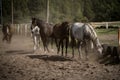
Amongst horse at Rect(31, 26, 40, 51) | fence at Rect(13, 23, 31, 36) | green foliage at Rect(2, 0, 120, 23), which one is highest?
green foliage at Rect(2, 0, 120, 23)

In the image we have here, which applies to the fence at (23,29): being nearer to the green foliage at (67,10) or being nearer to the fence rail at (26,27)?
the fence rail at (26,27)

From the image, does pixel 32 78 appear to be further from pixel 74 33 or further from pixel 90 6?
pixel 90 6

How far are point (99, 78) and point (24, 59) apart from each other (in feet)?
17.4

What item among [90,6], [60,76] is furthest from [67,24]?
[90,6]

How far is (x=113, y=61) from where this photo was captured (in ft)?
39.6

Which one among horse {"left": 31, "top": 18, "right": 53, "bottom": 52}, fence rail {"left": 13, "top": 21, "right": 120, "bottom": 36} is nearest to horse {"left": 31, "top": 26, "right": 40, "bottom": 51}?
horse {"left": 31, "top": 18, "right": 53, "bottom": 52}

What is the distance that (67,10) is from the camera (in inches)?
1982

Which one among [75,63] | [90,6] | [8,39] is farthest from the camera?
[90,6]

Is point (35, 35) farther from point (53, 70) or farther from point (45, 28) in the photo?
point (53, 70)

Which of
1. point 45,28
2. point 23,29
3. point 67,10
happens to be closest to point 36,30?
point 45,28

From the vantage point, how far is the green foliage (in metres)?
41.0

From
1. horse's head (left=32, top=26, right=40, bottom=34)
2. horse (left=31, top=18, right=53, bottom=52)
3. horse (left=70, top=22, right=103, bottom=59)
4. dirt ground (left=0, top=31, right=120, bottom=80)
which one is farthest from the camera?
horse's head (left=32, top=26, right=40, bottom=34)

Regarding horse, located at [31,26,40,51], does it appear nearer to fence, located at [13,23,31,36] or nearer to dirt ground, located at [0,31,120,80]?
dirt ground, located at [0,31,120,80]

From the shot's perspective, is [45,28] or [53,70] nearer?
[53,70]
